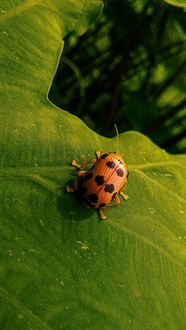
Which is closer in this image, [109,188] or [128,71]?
[109,188]

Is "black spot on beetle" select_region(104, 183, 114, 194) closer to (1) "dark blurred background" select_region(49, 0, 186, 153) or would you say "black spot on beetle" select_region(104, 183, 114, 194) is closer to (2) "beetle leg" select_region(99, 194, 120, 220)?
(2) "beetle leg" select_region(99, 194, 120, 220)

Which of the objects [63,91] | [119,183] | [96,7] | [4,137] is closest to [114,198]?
[119,183]

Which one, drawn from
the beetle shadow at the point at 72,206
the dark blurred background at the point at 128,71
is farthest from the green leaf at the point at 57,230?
the dark blurred background at the point at 128,71

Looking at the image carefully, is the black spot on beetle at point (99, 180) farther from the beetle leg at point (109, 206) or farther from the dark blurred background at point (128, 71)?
the dark blurred background at point (128, 71)

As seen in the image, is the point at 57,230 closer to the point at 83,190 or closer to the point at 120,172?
the point at 83,190

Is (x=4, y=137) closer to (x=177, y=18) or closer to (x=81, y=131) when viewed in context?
(x=81, y=131)

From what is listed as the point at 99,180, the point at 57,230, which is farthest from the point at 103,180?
the point at 57,230

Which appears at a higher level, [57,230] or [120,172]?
[120,172]
